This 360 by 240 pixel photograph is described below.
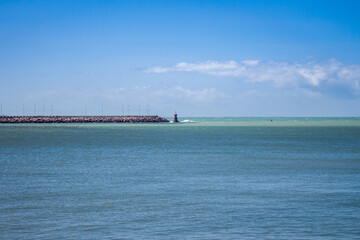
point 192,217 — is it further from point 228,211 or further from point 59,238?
point 59,238

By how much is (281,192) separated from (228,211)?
11.1 ft

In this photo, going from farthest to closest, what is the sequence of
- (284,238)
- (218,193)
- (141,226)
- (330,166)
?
(330,166)
(218,193)
(141,226)
(284,238)

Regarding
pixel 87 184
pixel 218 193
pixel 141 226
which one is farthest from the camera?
pixel 87 184

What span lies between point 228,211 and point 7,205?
604cm

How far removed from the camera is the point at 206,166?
22375 mm

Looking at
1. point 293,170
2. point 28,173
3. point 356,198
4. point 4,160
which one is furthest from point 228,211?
point 4,160

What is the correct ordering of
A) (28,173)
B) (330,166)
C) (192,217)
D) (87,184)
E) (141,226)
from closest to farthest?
(141,226), (192,217), (87,184), (28,173), (330,166)

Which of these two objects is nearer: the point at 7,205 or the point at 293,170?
the point at 7,205

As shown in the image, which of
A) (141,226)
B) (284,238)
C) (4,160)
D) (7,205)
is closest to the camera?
(284,238)

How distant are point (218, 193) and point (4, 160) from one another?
1541 cm

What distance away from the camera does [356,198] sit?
13.3 metres

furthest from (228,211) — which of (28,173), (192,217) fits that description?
(28,173)

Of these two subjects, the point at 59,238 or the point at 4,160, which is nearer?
the point at 59,238

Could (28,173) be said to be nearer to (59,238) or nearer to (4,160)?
(4,160)
